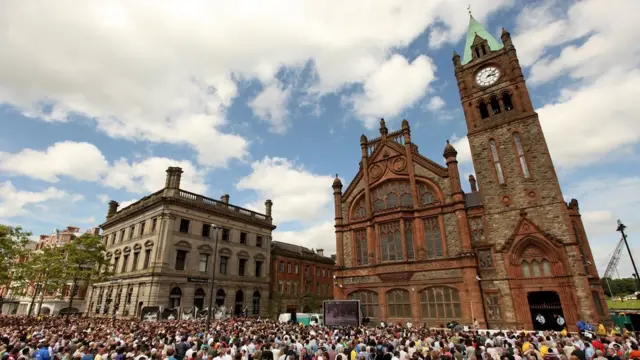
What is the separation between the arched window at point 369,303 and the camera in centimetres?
3272

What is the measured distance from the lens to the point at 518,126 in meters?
30.9

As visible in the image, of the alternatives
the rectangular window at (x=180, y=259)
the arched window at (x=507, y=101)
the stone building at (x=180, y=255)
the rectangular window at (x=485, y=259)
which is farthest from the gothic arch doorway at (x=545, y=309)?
the rectangular window at (x=180, y=259)

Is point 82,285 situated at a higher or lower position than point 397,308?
higher

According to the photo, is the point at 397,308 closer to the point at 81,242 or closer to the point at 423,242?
the point at 423,242

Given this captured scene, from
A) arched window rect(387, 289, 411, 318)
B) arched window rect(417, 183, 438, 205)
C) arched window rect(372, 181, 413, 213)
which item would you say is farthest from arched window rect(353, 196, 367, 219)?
arched window rect(387, 289, 411, 318)

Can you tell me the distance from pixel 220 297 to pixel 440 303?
24883mm

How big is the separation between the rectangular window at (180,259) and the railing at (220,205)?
6359mm

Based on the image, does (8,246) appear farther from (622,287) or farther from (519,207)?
(622,287)

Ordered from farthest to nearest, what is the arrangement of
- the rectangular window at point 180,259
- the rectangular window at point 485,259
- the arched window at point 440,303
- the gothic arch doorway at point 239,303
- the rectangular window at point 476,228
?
1. the gothic arch doorway at point 239,303
2. the rectangular window at point 180,259
3. the rectangular window at point 476,228
4. the rectangular window at point 485,259
5. the arched window at point 440,303

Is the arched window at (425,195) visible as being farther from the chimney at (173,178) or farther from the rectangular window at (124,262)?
the rectangular window at (124,262)

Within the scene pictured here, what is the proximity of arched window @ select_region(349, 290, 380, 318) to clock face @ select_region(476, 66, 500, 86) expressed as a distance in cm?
2577

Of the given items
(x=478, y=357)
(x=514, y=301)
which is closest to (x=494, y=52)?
(x=514, y=301)

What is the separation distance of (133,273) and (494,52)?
47278 millimetres

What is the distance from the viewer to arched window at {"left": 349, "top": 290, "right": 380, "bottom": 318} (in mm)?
32719
